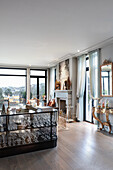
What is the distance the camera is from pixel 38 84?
996 centimetres

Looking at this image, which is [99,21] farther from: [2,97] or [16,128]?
[2,97]

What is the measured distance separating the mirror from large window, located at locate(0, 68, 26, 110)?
5608 mm

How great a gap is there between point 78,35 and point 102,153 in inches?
122

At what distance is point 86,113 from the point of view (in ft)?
22.1

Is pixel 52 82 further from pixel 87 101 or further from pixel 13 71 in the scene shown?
pixel 87 101

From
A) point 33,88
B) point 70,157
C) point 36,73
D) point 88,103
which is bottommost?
point 70,157

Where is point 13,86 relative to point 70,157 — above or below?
above

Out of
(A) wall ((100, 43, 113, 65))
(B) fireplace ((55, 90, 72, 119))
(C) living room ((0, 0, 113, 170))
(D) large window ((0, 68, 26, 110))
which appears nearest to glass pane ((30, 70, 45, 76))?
(D) large window ((0, 68, 26, 110))

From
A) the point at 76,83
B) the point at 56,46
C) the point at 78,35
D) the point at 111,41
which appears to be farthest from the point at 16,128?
the point at 76,83

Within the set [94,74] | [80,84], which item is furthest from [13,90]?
[94,74]

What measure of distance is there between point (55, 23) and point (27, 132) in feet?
8.47

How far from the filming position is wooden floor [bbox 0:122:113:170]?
2697 mm

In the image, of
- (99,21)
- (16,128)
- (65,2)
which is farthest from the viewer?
(99,21)

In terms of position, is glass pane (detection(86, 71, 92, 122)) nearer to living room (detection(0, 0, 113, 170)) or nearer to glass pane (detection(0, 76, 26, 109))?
living room (detection(0, 0, 113, 170))
